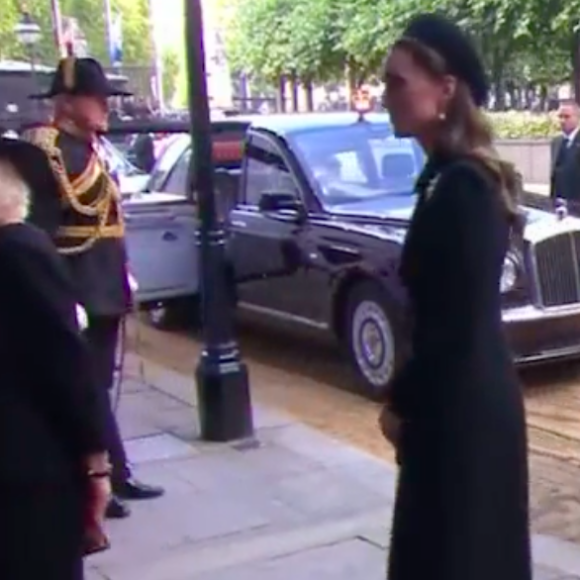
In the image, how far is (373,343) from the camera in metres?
8.93

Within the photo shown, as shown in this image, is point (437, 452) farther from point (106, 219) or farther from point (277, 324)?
point (277, 324)

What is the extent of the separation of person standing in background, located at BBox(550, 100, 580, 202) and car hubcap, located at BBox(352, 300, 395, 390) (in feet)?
10.3

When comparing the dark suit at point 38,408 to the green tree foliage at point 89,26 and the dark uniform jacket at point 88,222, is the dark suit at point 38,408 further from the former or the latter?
the green tree foliage at point 89,26

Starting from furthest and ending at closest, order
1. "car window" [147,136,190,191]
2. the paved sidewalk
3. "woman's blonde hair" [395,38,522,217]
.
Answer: "car window" [147,136,190,191]
the paved sidewalk
"woman's blonde hair" [395,38,522,217]

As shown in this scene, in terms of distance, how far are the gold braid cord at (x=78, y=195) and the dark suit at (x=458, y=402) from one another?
9.15 feet

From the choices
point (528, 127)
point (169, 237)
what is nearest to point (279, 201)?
point (169, 237)

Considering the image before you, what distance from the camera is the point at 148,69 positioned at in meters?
58.8

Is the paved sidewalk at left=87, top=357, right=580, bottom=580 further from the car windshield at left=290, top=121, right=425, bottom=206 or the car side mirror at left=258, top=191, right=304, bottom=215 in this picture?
the car windshield at left=290, top=121, right=425, bottom=206

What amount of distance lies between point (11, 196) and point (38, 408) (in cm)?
54

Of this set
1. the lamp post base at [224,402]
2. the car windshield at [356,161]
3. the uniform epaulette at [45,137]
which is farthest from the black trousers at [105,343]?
the car windshield at [356,161]

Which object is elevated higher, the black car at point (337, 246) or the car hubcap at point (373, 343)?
the black car at point (337, 246)

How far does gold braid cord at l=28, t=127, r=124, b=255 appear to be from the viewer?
5.88 metres

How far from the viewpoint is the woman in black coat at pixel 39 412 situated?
3.25 meters

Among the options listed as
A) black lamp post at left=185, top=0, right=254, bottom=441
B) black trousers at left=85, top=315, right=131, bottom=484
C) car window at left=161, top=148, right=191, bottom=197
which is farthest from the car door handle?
black trousers at left=85, top=315, right=131, bottom=484
